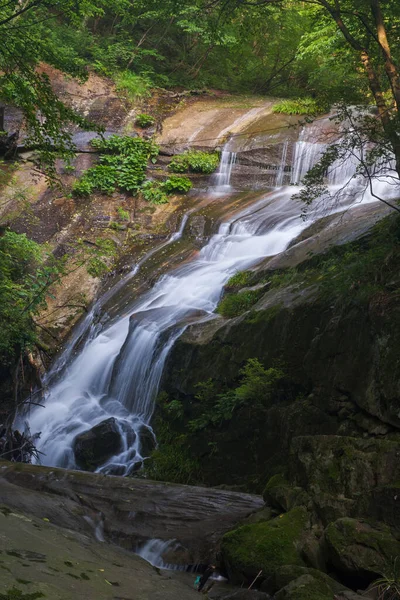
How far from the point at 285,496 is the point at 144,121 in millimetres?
18102

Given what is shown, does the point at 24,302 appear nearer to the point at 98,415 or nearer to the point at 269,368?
the point at 98,415

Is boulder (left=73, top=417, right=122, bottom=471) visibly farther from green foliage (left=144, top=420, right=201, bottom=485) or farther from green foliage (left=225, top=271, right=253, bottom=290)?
green foliage (left=225, top=271, right=253, bottom=290)

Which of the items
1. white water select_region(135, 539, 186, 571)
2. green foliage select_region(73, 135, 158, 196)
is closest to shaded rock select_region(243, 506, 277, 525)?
white water select_region(135, 539, 186, 571)

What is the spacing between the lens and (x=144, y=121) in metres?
21.4

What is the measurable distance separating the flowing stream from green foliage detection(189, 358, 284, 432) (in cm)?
124

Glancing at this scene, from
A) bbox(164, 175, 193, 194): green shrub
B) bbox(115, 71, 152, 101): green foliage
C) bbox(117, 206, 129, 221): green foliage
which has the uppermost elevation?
bbox(115, 71, 152, 101): green foliage

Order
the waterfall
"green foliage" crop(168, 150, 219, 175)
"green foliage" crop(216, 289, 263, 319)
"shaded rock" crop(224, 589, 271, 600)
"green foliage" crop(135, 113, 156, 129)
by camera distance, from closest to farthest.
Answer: "shaded rock" crop(224, 589, 271, 600) < "green foliage" crop(216, 289, 263, 319) < the waterfall < "green foliage" crop(168, 150, 219, 175) < "green foliage" crop(135, 113, 156, 129)

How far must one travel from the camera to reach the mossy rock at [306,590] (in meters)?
3.93

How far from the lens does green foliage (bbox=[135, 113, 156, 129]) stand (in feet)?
70.2

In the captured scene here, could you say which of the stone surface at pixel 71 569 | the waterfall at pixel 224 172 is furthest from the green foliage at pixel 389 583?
the waterfall at pixel 224 172

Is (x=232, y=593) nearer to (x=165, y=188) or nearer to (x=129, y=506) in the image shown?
(x=129, y=506)

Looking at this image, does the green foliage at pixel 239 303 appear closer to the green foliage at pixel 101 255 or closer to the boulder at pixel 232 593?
the green foliage at pixel 101 255

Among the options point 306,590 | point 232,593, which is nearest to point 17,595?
point 306,590

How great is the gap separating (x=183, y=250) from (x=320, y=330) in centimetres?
811
